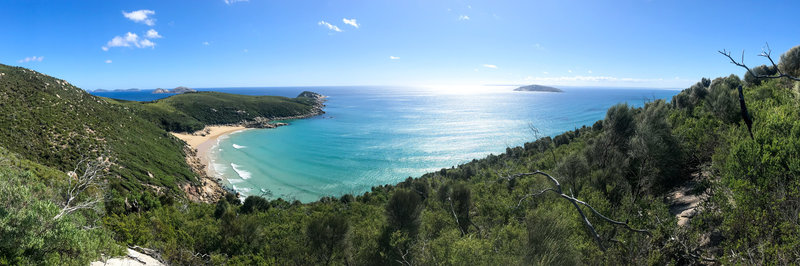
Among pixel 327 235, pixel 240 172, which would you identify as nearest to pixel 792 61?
pixel 327 235

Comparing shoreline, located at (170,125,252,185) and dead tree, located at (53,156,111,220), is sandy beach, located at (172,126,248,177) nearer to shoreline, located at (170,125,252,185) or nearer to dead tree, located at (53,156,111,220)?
shoreline, located at (170,125,252,185)

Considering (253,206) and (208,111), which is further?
(208,111)

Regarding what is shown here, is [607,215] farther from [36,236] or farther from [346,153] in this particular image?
[346,153]

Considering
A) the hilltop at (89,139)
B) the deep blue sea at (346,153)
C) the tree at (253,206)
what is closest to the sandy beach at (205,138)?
the deep blue sea at (346,153)

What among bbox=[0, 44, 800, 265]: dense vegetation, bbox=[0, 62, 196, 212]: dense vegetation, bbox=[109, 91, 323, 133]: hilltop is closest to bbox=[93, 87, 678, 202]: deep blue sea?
bbox=[0, 62, 196, 212]: dense vegetation

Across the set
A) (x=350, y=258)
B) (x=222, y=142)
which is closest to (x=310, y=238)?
(x=350, y=258)

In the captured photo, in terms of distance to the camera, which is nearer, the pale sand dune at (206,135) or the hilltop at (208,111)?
the pale sand dune at (206,135)

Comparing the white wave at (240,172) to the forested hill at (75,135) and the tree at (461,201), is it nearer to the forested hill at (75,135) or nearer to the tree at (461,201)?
the forested hill at (75,135)
